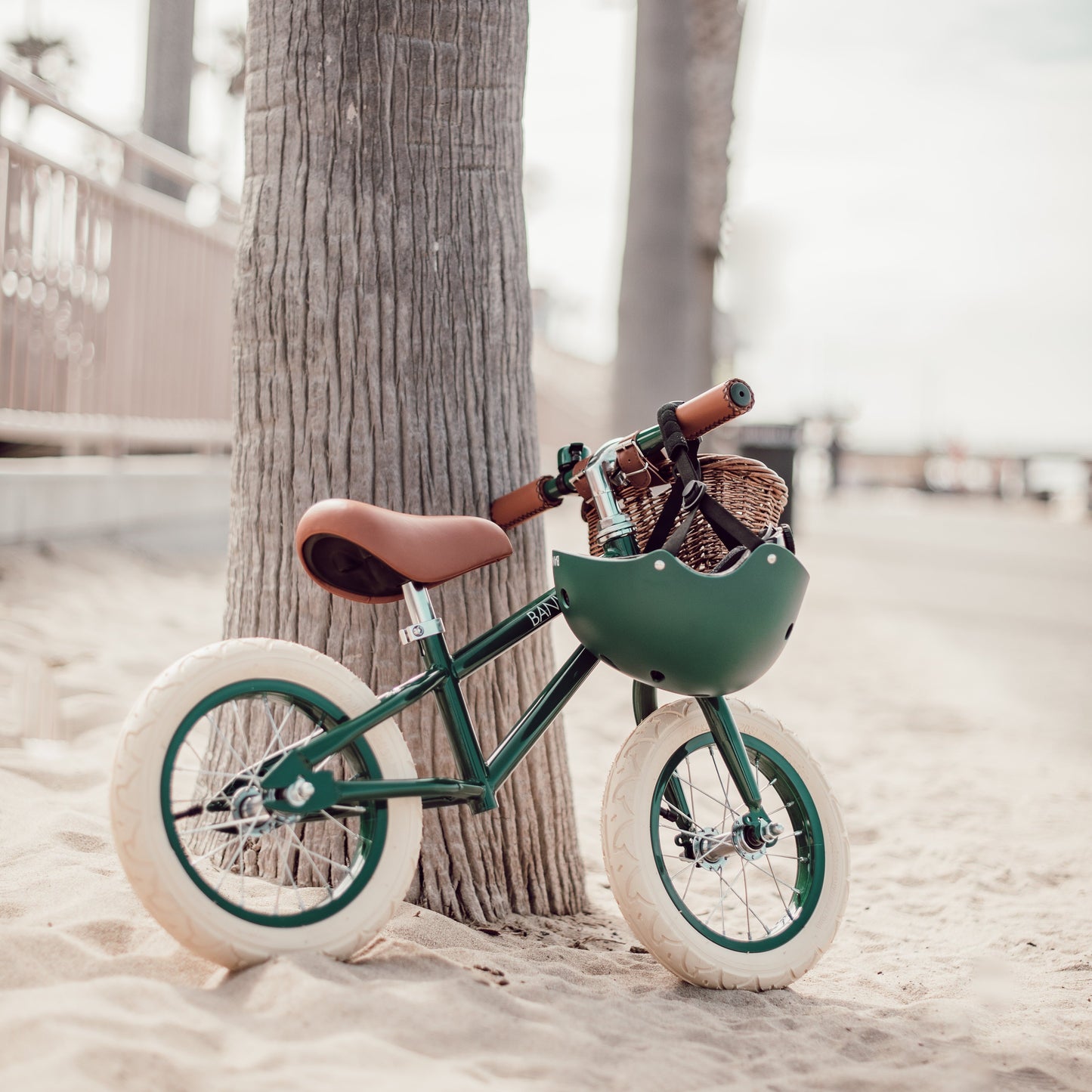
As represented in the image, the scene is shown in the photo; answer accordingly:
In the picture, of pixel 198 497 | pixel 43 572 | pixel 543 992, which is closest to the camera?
pixel 543 992

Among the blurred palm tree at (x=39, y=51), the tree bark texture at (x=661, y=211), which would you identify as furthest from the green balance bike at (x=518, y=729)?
the blurred palm tree at (x=39, y=51)

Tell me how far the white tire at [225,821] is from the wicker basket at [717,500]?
2.35 feet

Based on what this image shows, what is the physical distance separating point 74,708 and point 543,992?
Result: 262 cm

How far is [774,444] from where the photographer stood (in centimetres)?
1156

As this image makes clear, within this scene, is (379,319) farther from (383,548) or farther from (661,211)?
(661,211)

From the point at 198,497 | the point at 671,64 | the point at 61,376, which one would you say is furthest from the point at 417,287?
the point at 671,64

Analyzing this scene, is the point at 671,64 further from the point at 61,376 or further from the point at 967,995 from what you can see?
the point at 967,995

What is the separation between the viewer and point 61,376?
6199 mm

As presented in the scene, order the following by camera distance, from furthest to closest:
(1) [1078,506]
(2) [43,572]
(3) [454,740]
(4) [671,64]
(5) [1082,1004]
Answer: (1) [1078,506]
(4) [671,64]
(2) [43,572]
(5) [1082,1004]
(3) [454,740]

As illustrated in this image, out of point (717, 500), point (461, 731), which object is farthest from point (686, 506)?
point (461, 731)

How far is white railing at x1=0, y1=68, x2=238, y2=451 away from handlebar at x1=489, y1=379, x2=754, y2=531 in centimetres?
386

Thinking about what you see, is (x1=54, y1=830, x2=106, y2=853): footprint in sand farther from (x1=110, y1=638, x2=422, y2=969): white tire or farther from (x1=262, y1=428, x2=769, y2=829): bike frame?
(x1=262, y1=428, x2=769, y2=829): bike frame

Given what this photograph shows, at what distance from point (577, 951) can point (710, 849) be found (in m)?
0.44

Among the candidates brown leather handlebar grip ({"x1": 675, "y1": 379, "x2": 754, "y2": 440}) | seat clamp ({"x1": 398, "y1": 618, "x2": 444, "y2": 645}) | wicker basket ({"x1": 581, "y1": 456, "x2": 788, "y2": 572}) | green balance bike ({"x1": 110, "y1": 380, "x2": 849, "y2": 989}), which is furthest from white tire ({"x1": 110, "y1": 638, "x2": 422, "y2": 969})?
brown leather handlebar grip ({"x1": 675, "y1": 379, "x2": 754, "y2": 440})
